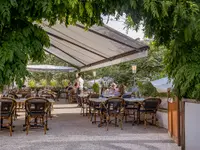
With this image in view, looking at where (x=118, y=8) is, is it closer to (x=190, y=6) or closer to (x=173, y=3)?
(x=173, y=3)

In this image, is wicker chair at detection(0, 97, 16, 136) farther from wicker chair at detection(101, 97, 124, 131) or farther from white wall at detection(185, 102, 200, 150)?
white wall at detection(185, 102, 200, 150)

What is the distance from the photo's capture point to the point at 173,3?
279cm

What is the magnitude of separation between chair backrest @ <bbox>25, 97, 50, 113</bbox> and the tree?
12.5 feet

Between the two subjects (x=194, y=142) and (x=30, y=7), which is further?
(x=194, y=142)

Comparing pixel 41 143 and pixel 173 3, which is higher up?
pixel 173 3

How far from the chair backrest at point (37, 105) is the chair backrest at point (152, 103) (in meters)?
2.82

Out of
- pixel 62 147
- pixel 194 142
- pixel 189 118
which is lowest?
pixel 62 147

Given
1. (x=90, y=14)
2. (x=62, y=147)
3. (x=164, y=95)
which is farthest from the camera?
(x=164, y=95)

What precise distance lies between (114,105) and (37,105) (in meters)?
2.22

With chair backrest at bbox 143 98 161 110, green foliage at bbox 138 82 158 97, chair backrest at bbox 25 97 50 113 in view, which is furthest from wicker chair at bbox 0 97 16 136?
green foliage at bbox 138 82 158 97

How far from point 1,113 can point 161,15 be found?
4.94 metres

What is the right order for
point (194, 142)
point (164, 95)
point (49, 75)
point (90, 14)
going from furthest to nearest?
1. point (49, 75)
2. point (164, 95)
3. point (194, 142)
4. point (90, 14)

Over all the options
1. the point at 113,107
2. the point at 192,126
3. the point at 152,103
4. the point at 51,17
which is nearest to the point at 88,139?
the point at 113,107

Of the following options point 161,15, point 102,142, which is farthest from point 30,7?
point 102,142
